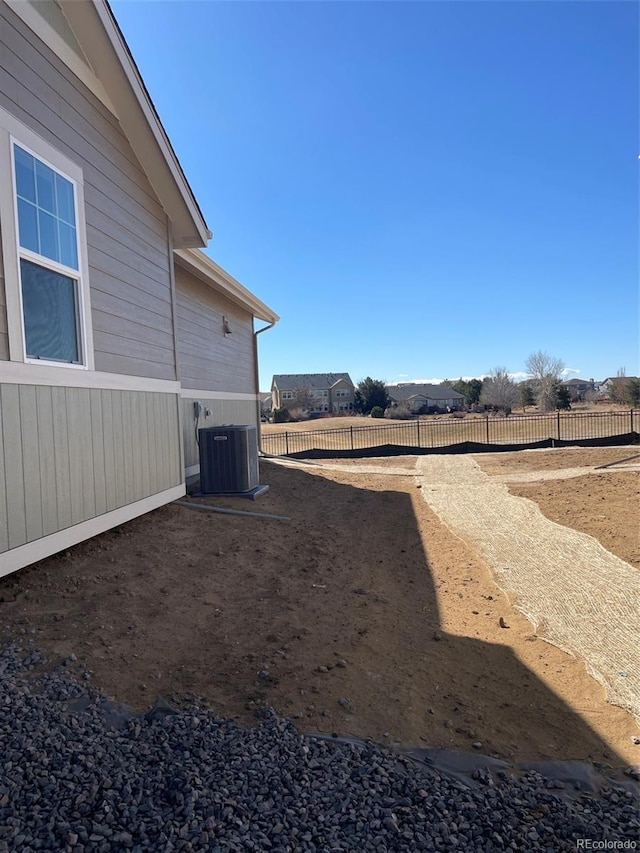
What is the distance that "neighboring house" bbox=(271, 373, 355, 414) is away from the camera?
2415 inches

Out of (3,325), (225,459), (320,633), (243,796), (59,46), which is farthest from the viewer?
(225,459)

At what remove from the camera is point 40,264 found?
3.89 meters

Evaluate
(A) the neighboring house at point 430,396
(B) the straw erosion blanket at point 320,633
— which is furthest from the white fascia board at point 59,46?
(A) the neighboring house at point 430,396

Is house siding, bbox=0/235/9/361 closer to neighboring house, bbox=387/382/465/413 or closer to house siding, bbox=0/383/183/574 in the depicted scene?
house siding, bbox=0/383/183/574

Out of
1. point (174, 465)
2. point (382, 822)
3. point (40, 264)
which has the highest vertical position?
point (40, 264)

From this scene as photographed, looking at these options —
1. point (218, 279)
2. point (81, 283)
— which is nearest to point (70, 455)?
point (81, 283)

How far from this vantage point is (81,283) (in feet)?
14.4

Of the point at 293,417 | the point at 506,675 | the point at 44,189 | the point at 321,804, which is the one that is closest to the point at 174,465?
the point at 44,189

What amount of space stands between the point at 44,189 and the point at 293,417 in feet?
153

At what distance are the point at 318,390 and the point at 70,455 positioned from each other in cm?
5968

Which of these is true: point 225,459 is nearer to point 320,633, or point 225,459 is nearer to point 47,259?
point 47,259

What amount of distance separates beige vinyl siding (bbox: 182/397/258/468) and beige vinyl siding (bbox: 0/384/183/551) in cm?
211

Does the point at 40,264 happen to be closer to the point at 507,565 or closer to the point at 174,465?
the point at 174,465

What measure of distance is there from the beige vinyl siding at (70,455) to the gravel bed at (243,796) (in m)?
1.49
